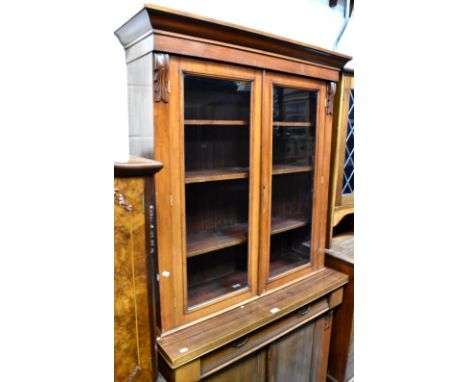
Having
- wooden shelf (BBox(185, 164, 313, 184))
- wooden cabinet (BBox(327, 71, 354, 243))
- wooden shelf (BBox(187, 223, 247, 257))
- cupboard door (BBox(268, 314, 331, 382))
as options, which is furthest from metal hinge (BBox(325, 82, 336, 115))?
cupboard door (BBox(268, 314, 331, 382))

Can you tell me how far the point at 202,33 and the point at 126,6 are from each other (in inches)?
17.5

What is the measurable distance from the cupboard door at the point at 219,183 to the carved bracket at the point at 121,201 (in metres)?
0.37

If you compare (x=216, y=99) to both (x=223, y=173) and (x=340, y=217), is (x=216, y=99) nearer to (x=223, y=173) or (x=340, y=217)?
(x=223, y=173)

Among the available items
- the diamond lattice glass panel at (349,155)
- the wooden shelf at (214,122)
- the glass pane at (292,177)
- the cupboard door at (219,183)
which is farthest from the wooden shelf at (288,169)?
the diamond lattice glass panel at (349,155)

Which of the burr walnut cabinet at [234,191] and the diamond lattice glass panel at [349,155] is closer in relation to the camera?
the burr walnut cabinet at [234,191]

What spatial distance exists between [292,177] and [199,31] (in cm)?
75

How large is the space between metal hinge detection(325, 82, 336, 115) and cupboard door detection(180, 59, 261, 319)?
1.38ft

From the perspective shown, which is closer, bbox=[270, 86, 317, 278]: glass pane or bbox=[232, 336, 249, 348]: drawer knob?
bbox=[232, 336, 249, 348]: drawer knob

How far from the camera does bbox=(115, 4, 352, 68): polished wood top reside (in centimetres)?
89

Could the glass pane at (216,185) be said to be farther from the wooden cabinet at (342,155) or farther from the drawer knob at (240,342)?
the wooden cabinet at (342,155)

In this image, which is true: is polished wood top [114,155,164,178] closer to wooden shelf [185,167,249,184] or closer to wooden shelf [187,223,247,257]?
wooden shelf [185,167,249,184]

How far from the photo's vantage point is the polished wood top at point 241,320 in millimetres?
1029
